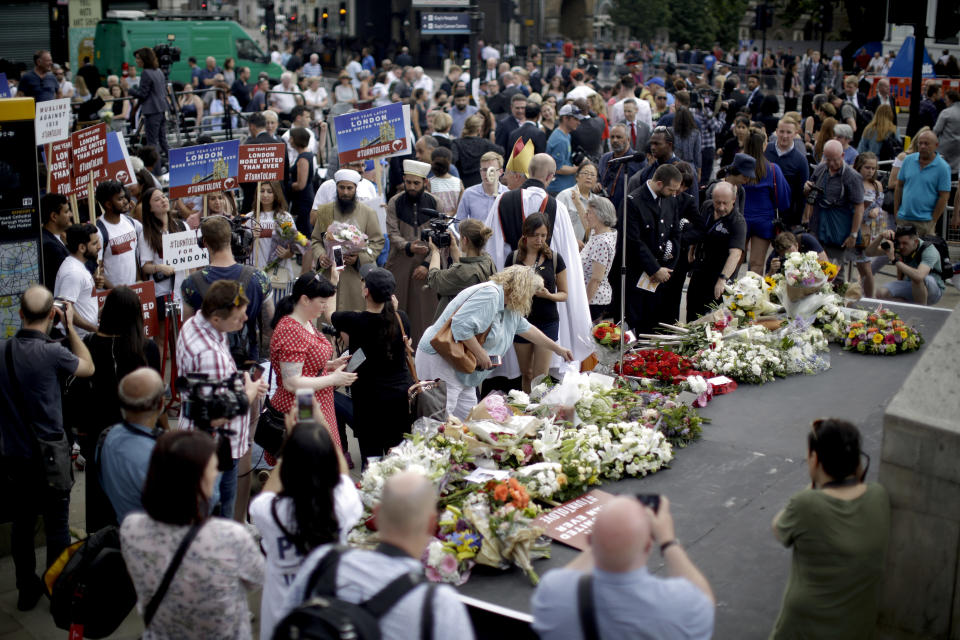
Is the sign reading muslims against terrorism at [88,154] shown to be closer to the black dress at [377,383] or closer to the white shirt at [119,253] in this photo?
the white shirt at [119,253]

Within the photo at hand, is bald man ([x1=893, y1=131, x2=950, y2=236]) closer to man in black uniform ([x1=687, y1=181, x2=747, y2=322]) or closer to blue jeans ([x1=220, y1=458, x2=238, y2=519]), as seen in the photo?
man in black uniform ([x1=687, y1=181, x2=747, y2=322])

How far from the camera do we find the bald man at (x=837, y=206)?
11055mm

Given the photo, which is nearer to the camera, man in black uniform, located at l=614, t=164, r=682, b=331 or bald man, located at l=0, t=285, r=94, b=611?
bald man, located at l=0, t=285, r=94, b=611

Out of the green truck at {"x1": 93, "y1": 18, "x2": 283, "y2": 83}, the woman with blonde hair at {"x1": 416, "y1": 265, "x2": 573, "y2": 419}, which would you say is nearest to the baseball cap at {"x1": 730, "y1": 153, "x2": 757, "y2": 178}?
the woman with blonde hair at {"x1": 416, "y1": 265, "x2": 573, "y2": 419}

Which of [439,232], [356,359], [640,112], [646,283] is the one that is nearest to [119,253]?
[439,232]

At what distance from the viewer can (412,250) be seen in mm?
9031

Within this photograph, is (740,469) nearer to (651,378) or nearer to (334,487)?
(651,378)

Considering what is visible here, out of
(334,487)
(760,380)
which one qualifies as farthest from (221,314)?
(760,380)

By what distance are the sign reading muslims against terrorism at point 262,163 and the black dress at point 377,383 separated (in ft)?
11.8

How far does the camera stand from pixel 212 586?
3.87m

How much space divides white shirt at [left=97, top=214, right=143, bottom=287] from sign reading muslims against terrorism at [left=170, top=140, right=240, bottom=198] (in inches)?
43.2

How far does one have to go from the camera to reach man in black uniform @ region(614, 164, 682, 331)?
9383mm

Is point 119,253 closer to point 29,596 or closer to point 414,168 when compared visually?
point 414,168

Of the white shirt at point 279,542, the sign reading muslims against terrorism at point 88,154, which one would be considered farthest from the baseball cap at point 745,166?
the white shirt at point 279,542
